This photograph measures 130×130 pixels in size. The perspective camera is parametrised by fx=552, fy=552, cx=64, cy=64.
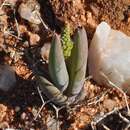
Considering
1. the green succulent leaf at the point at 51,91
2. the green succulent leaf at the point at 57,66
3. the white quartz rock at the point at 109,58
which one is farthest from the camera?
the white quartz rock at the point at 109,58

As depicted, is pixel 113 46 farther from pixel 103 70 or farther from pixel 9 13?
pixel 9 13

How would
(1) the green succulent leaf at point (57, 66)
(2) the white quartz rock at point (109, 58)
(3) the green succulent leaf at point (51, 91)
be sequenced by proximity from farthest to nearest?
(2) the white quartz rock at point (109, 58)
(3) the green succulent leaf at point (51, 91)
(1) the green succulent leaf at point (57, 66)

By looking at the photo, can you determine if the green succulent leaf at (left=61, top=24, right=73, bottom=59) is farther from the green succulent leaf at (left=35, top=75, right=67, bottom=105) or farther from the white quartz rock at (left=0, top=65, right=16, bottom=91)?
the white quartz rock at (left=0, top=65, right=16, bottom=91)

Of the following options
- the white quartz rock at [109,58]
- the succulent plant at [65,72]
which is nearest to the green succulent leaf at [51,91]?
the succulent plant at [65,72]

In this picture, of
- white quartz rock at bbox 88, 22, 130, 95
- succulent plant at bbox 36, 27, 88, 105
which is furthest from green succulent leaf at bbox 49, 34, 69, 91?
white quartz rock at bbox 88, 22, 130, 95

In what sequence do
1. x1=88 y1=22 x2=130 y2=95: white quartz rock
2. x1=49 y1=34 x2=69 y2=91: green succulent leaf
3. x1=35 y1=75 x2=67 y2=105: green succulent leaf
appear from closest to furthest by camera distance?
1. x1=49 y1=34 x2=69 y2=91: green succulent leaf
2. x1=35 y1=75 x2=67 y2=105: green succulent leaf
3. x1=88 y1=22 x2=130 y2=95: white quartz rock

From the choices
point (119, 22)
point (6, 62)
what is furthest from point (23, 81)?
point (119, 22)

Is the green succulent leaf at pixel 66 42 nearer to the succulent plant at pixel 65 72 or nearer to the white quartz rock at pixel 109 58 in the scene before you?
the succulent plant at pixel 65 72
